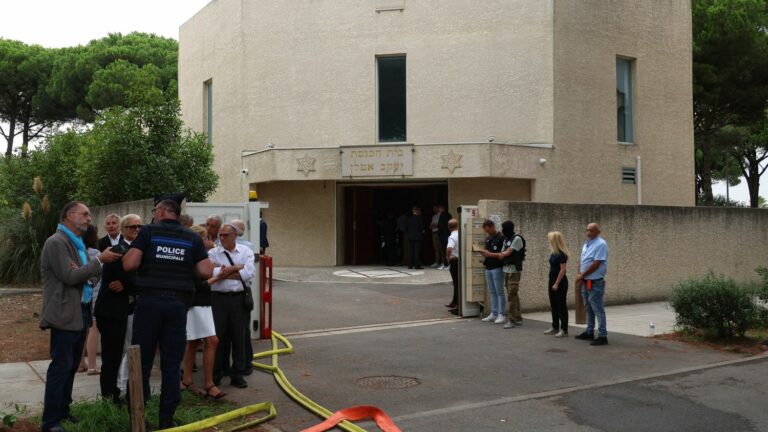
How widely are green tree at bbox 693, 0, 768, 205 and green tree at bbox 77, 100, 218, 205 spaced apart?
21885 millimetres

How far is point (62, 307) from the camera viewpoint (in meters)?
5.77

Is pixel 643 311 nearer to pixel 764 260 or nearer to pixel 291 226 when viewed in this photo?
pixel 764 260

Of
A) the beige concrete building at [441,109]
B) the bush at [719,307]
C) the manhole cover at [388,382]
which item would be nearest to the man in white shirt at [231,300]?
the manhole cover at [388,382]

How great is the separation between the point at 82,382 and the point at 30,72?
1730 inches

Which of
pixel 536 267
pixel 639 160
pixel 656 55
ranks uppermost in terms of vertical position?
pixel 656 55

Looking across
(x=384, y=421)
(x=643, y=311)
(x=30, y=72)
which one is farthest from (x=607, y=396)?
(x=30, y=72)

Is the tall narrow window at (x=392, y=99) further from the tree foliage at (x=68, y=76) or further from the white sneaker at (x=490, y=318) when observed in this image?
the tree foliage at (x=68, y=76)

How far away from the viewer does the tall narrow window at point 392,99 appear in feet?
68.8

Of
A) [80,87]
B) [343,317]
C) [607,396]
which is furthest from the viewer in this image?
[80,87]

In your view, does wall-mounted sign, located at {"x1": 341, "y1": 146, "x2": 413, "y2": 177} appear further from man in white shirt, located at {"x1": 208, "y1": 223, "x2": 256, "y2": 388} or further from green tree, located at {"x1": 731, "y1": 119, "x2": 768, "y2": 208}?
green tree, located at {"x1": 731, "y1": 119, "x2": 768, "y2": 208}

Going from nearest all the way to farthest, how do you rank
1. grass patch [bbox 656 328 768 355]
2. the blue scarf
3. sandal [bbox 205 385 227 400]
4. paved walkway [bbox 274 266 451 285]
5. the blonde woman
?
the blue scarf < sandal [bbox 205 385 227 400] < grass patch [bbox 656 328 768 355] < the blonde woman < paved walkway [bbox 274 266 451 285]

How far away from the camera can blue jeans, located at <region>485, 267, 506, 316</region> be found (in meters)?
11.7

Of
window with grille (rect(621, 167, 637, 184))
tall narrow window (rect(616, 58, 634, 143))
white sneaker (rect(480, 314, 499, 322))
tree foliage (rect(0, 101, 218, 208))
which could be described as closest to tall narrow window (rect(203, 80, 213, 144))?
tree foliage (rect(0, 101, 218, 208))

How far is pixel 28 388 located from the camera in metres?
7.35
